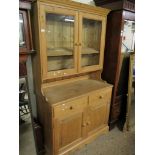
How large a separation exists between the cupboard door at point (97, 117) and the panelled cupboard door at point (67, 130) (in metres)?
0.13

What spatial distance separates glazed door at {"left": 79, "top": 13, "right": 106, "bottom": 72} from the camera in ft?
6.08

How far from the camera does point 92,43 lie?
2049 mm

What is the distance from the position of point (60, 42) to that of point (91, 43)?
49 cm

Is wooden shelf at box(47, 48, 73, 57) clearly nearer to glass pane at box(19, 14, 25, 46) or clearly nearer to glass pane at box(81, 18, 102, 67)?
glass pane at box(81, 18, 102, 67)

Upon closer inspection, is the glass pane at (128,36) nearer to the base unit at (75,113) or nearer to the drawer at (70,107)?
the base unit at (75,113)

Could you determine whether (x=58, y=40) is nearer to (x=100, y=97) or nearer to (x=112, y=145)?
(x=100, y=97)

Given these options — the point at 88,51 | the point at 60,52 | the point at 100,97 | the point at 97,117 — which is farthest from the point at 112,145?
the point at 60,52

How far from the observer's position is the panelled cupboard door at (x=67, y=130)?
1612 mm
